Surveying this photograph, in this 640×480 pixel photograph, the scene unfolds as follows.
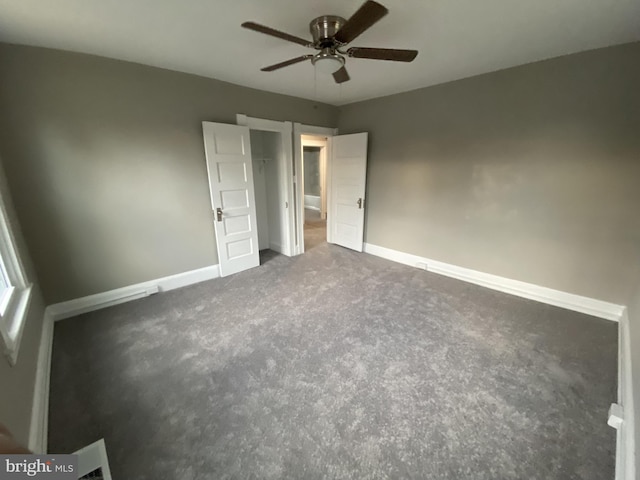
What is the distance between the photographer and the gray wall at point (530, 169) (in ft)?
7.86

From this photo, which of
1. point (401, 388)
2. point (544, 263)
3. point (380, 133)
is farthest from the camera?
point (380, 133)

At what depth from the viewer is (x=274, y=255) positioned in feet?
15.0

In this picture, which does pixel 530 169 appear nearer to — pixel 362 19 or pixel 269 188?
pixel 362 19

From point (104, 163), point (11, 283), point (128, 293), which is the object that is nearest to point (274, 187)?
point (104, 163)

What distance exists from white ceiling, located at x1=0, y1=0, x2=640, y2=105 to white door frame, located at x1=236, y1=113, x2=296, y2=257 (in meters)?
0.78

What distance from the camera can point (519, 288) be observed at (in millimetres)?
3090

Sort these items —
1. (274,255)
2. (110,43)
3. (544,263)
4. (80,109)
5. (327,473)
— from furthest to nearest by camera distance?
1. (274,255)
2. (544,263)
3. (80,109)
4. (110,43)
5. (327,473)

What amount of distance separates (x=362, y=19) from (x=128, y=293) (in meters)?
3.40

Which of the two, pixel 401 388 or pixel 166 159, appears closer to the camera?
pixel 401 388

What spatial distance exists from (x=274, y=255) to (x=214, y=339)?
2.31 m

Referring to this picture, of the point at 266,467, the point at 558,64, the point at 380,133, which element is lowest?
the point at 266,467

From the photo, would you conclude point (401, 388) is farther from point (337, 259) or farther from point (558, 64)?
point (558, 64)

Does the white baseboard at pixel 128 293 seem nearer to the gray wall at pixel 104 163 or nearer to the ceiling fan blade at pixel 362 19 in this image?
the gray wall at pixel 104 163

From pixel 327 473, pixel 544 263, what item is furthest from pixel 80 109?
pixel 544 263
